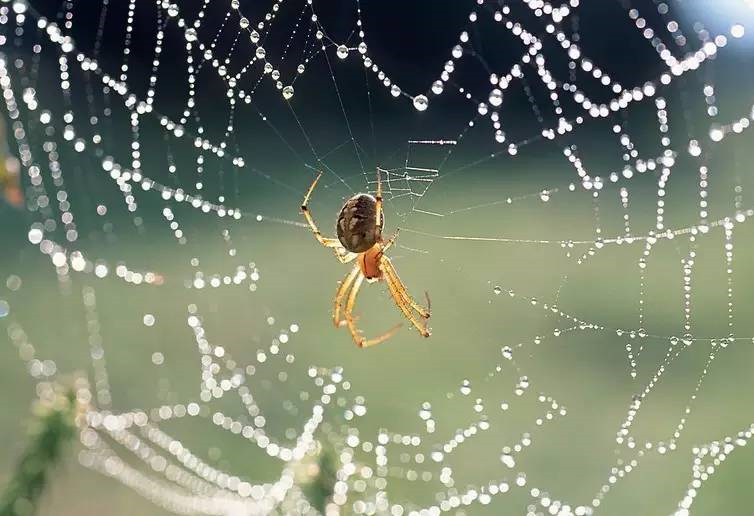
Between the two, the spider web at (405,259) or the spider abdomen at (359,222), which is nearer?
the spider abdomen at (359,222)

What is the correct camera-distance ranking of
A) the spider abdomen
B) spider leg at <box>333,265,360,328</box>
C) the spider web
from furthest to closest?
the spider web → spider leg at <box>333,265,360,328</box> → the spider abdomen

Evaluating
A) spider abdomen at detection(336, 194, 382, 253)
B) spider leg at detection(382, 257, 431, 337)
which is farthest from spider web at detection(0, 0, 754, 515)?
spider abdomen at detection(336, 194, 382, 253)

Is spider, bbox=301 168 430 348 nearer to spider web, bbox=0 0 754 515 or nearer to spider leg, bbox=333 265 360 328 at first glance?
spider leg, bbox=333 265 360 328

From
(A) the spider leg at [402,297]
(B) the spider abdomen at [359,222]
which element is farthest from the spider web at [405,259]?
(B) the spider abdomen at [359,222]

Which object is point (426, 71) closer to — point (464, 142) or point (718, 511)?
point (464, 142)

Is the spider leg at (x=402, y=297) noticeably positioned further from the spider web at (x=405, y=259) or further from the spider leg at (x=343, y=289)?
the spider web at (x=405, y=259)

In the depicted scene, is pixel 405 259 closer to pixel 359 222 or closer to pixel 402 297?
pixel 402 297

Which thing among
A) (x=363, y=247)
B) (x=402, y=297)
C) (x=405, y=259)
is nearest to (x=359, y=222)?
(x=363, y=247)

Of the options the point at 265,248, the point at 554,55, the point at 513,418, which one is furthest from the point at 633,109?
the point at 513,418
